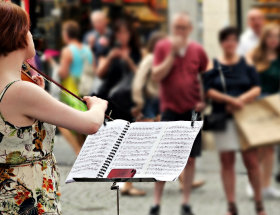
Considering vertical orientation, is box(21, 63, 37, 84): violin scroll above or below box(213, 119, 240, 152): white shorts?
above

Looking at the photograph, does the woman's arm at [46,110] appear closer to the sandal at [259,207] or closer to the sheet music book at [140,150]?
the sheet music book at [140,150]

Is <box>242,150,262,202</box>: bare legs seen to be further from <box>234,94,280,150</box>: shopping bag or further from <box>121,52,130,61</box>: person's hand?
<box>121,52,130,61</box>: person's hand

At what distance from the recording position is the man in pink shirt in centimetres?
428

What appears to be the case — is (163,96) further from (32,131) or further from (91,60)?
(32,131)

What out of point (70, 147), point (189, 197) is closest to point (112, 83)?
point (70, 147)

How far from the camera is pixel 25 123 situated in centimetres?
186

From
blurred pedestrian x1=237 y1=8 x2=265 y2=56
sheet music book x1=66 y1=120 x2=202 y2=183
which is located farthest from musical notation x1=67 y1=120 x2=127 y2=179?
blurred pedestrian x1=237 y1=8 x2=265 y2=56

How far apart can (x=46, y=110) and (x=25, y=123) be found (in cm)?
10

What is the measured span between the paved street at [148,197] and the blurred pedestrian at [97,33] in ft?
5.44

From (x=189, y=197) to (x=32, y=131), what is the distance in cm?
290

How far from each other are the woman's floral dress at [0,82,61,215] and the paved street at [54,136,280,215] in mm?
1332

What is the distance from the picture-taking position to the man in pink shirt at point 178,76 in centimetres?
428

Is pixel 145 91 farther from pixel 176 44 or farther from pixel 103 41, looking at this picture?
pixel 103 41

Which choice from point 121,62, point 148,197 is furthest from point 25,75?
point 121,62
